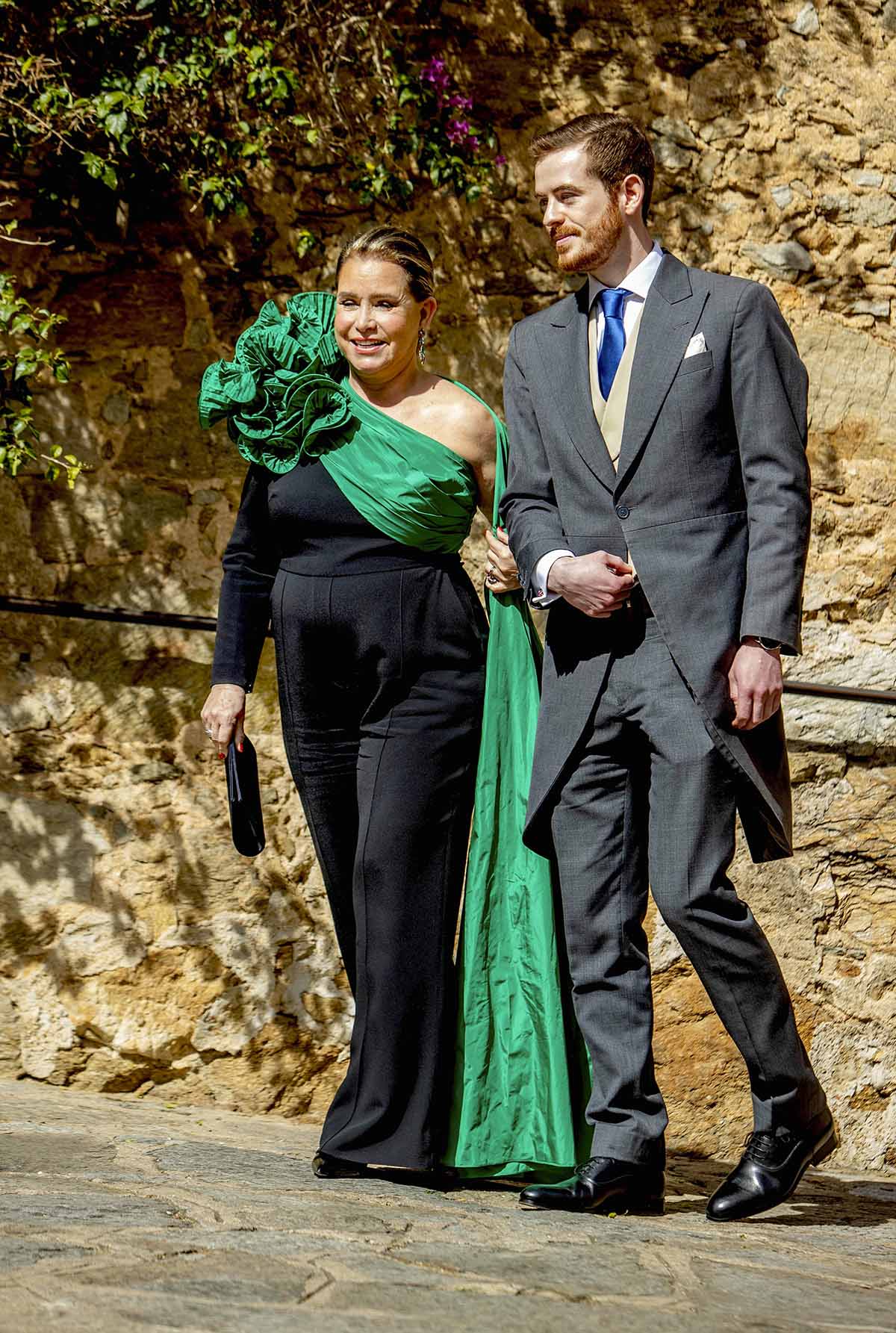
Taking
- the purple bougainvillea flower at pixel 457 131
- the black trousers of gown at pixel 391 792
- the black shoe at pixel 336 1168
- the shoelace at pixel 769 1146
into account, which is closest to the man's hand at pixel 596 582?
the black trousers of gown at pixel 391 792

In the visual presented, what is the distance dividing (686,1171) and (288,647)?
1.56 m

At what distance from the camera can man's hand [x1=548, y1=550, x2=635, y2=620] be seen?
2.44 metres

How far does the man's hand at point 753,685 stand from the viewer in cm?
239

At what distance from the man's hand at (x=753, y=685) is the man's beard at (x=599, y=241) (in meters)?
0.74

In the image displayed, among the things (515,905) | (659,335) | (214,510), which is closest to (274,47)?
(214,510)

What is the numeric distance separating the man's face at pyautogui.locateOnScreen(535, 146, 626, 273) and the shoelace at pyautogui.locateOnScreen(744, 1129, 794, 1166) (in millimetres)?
1548

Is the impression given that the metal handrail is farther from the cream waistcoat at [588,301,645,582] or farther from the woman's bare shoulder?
the cream waistcoat at [588,301,645,582]

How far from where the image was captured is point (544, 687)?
8.66ft

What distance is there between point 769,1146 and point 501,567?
3.81 ft

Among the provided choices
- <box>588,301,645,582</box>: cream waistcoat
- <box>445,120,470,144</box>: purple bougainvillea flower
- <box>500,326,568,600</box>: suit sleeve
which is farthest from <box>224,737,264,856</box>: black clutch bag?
<box>445,120,470,144</box>: purple bougainvillea flower

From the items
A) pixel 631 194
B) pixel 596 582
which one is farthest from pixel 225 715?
pixel 631 194

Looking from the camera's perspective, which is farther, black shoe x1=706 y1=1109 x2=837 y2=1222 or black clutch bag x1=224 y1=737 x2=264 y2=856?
black clutch bag x1=224 y1=737 x2=264 y2=856

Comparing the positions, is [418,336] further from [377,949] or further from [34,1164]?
[34,1164]

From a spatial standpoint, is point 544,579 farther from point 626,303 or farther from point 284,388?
point 284,388
